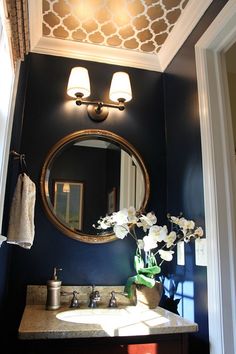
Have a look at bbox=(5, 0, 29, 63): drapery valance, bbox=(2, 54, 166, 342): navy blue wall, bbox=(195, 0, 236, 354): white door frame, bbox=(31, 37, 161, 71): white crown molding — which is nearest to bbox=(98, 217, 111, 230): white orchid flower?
bbox=(2, 54, 166, 342): navy blue wall

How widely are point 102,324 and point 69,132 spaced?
1.20m

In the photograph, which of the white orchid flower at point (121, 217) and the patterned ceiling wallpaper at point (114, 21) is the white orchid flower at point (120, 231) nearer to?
the white orchid flower at point (121, 217)

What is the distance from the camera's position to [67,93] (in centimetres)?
199

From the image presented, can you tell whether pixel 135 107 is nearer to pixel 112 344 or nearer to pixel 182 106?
pixel 182 106

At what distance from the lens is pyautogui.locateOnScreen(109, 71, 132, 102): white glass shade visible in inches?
77.6

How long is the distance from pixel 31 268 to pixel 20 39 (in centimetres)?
123

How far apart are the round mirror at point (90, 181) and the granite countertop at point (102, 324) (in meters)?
0.45

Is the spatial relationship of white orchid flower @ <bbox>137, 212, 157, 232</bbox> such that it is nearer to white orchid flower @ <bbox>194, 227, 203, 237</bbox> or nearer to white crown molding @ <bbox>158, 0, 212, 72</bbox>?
white orchid flower @ <bbox>194, 227, 203, 237</bbox>

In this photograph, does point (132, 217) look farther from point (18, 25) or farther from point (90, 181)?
point (18, 25)

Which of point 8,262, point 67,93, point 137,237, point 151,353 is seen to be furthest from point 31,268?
point 67,93

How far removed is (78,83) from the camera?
6.24 ft

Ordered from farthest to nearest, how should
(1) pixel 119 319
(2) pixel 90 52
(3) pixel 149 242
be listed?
(2) pixel 90 52 → (3) pixel 149 242 → (1) pixel 119 319

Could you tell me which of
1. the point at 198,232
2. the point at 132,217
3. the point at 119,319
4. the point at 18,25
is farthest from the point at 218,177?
the point at 18,25

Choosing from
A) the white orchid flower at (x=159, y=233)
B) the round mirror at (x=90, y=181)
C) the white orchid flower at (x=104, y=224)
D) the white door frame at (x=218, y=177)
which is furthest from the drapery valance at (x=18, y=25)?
the white orchid flower at (x=159, y=233)
